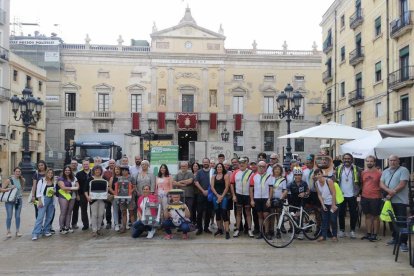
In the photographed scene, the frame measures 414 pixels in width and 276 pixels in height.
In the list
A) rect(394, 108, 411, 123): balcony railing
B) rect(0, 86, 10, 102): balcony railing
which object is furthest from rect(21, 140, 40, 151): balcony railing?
rect(394, 108, 411, 123): balcony railing

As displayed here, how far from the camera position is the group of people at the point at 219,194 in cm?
977

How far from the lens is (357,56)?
31.5 meters

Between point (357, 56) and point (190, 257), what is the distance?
26603 mm

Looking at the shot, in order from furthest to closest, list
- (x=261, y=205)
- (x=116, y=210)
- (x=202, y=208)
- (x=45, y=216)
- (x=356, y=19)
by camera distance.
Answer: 1. (x=356, y=19)
2. (x=116, y=210)
3. (x=45, y=216)
4. (x=202, y=208)
5. (x=261, y=205)

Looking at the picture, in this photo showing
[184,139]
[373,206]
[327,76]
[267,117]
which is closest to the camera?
[373,206]

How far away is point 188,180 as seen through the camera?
1066 centimetres

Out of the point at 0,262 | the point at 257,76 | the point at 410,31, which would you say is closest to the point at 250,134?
the point at 257,76

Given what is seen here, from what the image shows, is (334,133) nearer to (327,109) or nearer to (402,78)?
(402,78)

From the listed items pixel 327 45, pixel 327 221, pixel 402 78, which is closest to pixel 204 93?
pixel 327 45

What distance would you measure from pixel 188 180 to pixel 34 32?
49.0m

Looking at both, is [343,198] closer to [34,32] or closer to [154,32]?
[154,32]

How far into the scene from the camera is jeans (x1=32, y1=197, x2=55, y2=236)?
10367mm

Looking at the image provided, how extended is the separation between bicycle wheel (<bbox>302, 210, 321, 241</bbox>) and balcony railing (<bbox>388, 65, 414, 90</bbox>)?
56.2ft

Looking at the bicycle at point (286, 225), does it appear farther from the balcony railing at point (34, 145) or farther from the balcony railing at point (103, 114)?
the balcony railing at point (103, 114)
